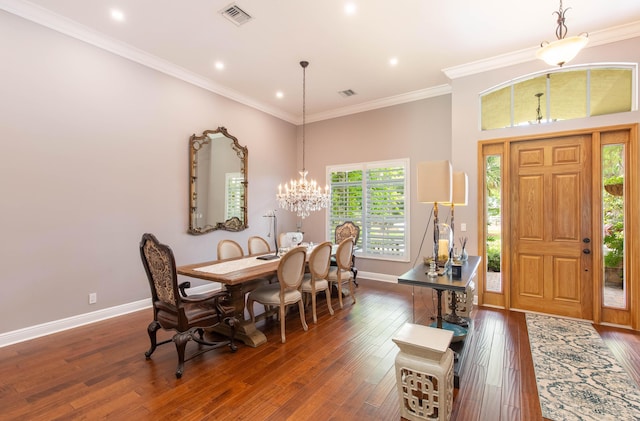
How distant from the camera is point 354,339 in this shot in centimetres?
331

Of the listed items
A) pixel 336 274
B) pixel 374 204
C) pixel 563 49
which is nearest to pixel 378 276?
pixel 374 204

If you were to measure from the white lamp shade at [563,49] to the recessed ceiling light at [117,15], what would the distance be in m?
4.42

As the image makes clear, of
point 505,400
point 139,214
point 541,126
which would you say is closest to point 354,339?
point 505,400

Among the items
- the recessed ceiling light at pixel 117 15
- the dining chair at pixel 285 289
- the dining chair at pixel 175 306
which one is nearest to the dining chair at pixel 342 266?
the dining chair at pixel 285 289

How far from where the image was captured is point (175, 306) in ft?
8.52

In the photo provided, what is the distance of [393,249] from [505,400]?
3733 mm

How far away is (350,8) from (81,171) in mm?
3799

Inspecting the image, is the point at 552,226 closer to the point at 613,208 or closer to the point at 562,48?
the point at 613,208

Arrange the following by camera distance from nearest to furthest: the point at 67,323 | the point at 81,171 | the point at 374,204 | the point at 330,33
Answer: the point at 67,323 < the point at 81,171 < the point at 330,33 < the point at 374,204

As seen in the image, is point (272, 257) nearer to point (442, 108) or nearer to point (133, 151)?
point (133, 151)

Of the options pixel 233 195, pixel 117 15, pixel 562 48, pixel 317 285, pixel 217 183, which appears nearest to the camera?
pixel 562 48

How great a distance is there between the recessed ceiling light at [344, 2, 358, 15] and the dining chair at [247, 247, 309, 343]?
108 inches

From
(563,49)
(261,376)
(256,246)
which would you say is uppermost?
(563,49)

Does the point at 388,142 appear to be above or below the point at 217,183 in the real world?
above
